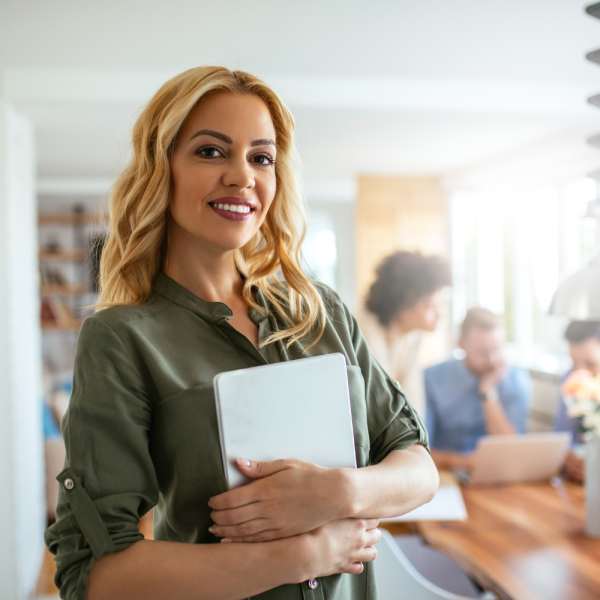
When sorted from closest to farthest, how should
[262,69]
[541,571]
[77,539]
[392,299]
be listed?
[77,539], [541,571], [392,299], [262,69]

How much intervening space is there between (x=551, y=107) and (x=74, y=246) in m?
5.64

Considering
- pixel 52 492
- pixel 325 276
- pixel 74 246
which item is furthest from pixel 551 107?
pixel 74 246

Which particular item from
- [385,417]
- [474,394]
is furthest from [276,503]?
[474,394]

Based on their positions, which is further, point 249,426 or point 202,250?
point 202,250

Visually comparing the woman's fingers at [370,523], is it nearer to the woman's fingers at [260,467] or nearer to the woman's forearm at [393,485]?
the woman's forearm at [393,485]

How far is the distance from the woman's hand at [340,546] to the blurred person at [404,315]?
5.32 feet

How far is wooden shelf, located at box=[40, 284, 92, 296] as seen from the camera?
268 inches

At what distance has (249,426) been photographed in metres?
0.79

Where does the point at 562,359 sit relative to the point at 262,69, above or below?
below

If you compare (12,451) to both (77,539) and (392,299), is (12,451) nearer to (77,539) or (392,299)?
(392,299)

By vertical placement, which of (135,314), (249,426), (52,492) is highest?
(135,314)

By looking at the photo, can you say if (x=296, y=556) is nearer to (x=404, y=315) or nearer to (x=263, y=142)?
(x=263, y=142)

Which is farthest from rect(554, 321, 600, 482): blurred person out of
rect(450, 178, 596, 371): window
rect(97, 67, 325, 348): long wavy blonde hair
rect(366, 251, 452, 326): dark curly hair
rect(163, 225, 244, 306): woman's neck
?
rect(163, 225, 244, 306): woman's neck

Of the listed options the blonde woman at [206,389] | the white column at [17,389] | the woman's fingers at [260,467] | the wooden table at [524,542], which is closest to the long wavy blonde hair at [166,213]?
the blonde woman at [206,389]
